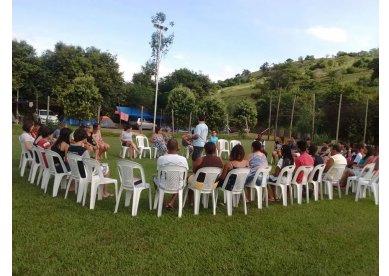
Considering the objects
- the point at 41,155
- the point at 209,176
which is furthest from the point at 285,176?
the point at 41,155

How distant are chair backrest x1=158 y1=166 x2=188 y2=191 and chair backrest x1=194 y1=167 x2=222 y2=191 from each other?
21cm

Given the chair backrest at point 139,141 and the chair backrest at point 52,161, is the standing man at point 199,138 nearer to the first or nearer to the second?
the chair backrest at point 139,141

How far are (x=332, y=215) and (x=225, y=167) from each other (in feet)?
5.66

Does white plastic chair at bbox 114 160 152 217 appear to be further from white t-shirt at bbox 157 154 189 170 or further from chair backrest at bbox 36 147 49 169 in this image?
chair backrest at bbox 36 147 49 169

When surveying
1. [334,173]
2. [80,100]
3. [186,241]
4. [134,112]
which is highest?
[80,100]

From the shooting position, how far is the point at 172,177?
4.16 meters

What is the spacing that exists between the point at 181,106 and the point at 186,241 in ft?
74.8

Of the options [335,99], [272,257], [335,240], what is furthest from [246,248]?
[335,99]

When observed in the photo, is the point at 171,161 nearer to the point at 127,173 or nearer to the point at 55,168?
the point at 127,173

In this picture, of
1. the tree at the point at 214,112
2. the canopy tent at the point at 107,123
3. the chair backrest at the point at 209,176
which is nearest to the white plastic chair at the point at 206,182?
the chair backrest at the point at 209,176

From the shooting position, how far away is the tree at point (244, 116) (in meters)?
19.8

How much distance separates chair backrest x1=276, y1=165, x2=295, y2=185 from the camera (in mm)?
5195

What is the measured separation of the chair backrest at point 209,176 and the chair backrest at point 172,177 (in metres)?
0.21

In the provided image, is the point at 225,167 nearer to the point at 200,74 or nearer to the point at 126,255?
the point at 126,255
